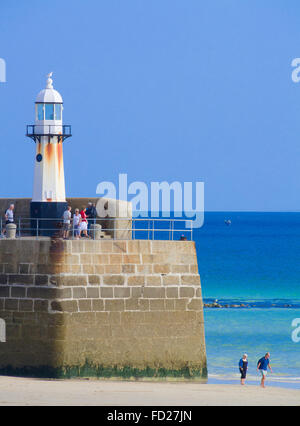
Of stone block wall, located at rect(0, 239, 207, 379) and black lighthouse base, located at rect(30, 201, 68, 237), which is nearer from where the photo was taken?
stone block wall, located at rect(0, 239, 207, 379)

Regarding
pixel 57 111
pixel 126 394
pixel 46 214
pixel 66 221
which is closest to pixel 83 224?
pixel 66 221

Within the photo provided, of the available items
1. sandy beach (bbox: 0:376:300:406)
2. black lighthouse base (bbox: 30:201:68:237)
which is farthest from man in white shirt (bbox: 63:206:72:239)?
sandy beach (bbox: 0:376:300:406)

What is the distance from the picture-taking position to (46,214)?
29.1 metres

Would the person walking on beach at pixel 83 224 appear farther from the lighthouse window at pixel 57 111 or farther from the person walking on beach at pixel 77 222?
the lighthouse window at pixel 57 111

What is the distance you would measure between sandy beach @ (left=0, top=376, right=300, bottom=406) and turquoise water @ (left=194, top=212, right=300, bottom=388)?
4441mm

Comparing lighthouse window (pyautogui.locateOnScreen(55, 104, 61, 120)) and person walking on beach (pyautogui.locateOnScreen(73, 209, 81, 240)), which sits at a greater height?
lighthouse window (pyautogui.locateOnScreen(55, 104, 61, 120))

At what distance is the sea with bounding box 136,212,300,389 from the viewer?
1314 inches

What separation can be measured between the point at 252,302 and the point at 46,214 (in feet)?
84.7

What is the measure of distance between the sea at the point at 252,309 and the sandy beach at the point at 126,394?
3706 mm

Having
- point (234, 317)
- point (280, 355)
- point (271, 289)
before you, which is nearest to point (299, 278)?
point (271, 289)

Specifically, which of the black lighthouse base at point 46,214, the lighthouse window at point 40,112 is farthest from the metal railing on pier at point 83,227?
the lighthouse window at point 40,112

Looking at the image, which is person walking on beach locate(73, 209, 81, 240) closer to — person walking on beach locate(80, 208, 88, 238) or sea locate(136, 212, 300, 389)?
person walking on beach locate(80, 208, 88, 238)
